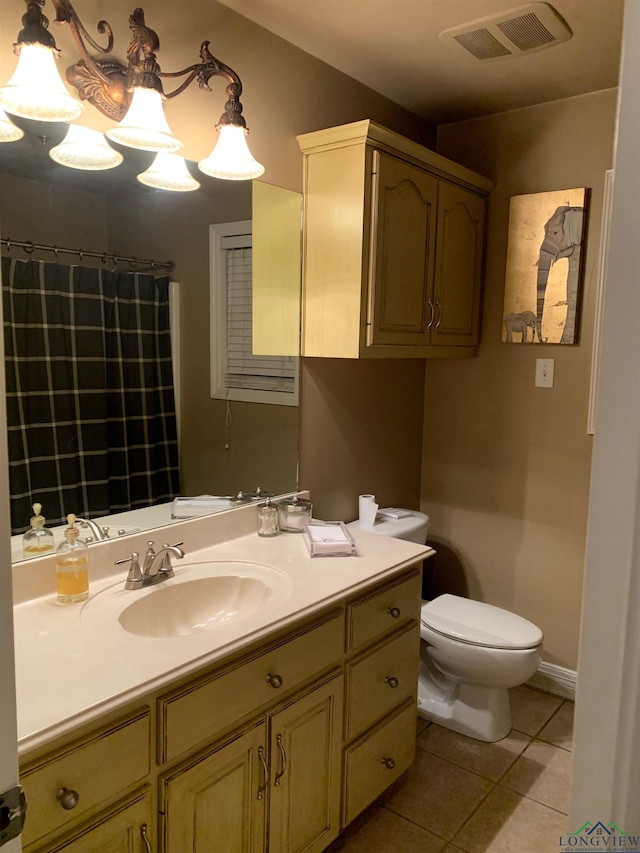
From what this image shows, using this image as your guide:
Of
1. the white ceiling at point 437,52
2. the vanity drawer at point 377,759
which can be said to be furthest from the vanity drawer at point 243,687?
the white ceiling at point 437,52

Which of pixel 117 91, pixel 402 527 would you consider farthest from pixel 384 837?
pixel 117 91

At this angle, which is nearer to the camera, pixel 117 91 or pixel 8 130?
pixel 8 130

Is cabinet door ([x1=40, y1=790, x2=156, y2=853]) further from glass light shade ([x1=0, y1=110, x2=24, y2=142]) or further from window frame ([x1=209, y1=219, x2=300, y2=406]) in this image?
glass light shade ([x1=0, y1=110, x2=24, y2=142])

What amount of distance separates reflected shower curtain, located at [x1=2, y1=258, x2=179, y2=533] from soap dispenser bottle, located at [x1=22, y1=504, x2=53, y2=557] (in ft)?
0.07

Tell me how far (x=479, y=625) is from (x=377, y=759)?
665mm

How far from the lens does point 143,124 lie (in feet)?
4.90

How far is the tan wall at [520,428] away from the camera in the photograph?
254 cm

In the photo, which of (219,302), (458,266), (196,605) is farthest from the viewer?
(458,266)

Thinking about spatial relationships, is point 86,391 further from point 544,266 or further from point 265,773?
point 544,266

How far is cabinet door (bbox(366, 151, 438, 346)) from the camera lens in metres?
2.06

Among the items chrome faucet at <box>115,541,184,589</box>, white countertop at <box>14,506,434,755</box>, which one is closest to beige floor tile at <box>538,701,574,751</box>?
white countertop at <box>14,506,434,755</box>

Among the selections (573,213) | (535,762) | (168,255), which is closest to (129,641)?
(168,255)

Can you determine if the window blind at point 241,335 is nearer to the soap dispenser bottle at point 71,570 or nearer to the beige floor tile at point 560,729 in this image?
the soap dispenser bottle at point 71,570

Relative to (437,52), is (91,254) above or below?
below
